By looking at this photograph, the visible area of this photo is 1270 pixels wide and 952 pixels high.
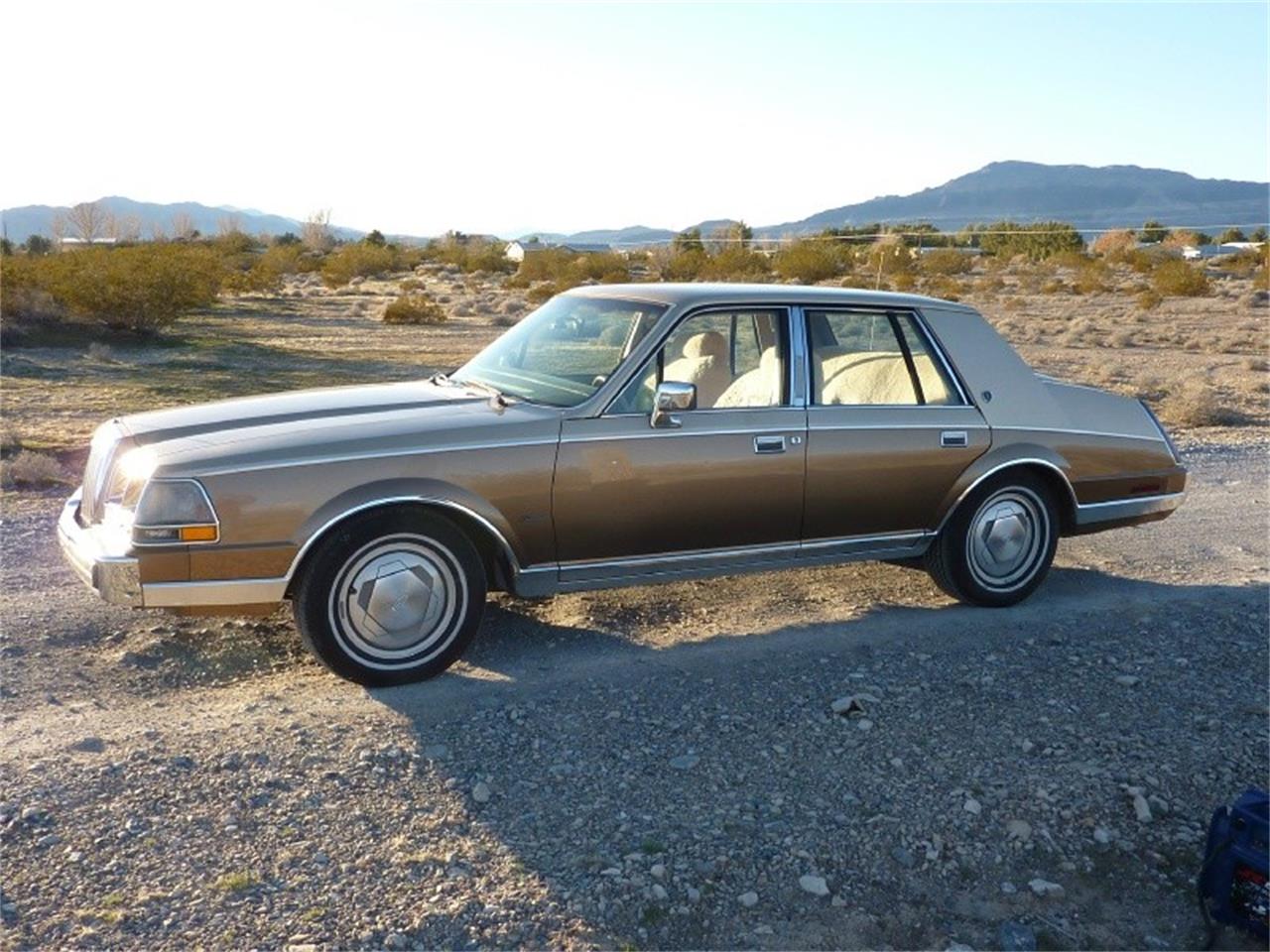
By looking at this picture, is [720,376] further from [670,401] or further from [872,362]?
[872,362]

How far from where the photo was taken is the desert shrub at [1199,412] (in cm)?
1275

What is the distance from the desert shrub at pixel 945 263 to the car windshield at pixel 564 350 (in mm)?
39996

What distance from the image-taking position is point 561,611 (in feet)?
19.1

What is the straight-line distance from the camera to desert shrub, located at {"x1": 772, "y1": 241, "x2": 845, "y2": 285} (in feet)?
127

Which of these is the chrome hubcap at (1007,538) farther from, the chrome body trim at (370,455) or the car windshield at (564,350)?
the chrome body trim at (370,455)

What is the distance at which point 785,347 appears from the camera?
562cm

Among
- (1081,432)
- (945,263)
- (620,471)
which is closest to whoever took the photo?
(620,471)

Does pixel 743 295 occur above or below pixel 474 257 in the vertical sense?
below

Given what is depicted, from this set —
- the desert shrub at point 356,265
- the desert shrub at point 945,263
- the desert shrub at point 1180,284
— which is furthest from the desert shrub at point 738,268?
the desert shrub at point 356,265

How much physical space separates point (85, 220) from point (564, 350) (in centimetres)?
6596

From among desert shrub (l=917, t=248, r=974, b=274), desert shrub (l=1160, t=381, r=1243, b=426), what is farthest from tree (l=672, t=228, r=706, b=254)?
desert shrub (l=1160, t=381, r=1243, b=426)

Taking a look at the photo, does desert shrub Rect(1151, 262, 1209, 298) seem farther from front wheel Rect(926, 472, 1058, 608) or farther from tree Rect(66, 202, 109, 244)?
tree Rect(66, 202, 109, 244)

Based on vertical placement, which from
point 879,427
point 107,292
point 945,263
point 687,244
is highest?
point 687,244

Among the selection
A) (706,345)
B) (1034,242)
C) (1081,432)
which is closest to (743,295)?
(706,345)
